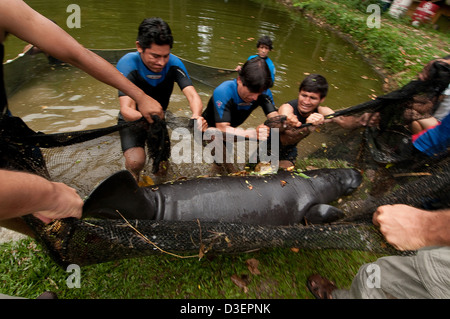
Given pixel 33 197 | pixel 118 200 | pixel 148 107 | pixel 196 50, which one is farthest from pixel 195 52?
pixel 33 197

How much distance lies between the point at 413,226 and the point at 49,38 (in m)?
3.30

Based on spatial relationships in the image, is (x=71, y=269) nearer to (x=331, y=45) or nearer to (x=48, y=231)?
(x=48, y=231)

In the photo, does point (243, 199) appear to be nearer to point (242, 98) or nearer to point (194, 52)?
point (242, 98)

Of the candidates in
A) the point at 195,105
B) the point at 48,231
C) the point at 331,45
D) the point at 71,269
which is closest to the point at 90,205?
the point at 48,231

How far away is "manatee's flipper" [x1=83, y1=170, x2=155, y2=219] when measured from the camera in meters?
1.85

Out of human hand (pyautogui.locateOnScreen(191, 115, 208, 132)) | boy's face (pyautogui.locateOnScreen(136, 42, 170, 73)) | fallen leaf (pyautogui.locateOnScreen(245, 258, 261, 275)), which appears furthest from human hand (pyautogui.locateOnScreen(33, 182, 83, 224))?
boy's face (pyautogui.locateOnScreen(136, 42, 170, 73))

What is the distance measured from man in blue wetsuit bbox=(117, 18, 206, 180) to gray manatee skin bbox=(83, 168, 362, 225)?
860mm

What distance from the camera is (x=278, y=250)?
2971mm

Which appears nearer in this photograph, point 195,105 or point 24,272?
point 24,272

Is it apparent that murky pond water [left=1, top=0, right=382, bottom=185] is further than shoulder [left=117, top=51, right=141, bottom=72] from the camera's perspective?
Yes

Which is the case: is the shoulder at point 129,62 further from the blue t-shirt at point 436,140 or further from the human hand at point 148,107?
the blue t-shirt at point 436,140

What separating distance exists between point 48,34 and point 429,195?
359 centimetres

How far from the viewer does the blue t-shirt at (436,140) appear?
100 inches

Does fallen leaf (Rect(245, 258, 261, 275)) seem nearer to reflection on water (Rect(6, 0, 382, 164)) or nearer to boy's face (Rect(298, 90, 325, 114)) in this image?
boy's face (Rect(298, 90, 325, 114))
